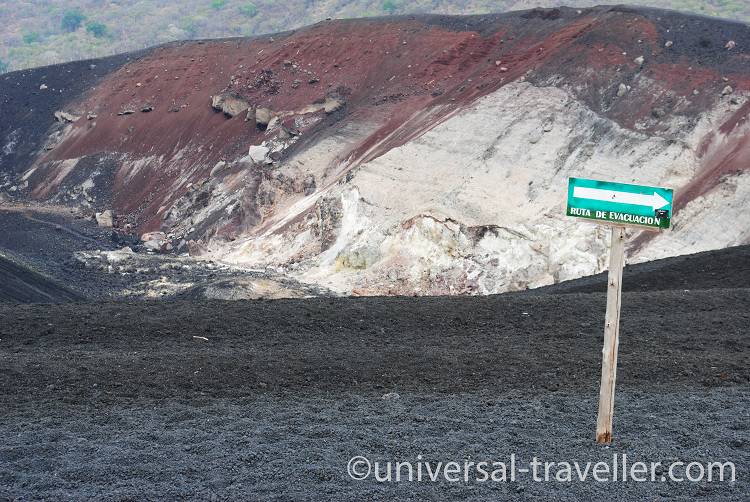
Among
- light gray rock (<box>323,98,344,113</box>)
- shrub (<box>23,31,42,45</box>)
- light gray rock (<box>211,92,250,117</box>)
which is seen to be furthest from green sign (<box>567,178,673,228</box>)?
shrub (<box>23,31,42,45</box>)

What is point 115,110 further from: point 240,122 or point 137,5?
point 137,5

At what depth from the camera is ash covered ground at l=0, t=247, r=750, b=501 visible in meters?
7.92

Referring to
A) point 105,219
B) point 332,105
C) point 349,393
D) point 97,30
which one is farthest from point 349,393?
point 97,30

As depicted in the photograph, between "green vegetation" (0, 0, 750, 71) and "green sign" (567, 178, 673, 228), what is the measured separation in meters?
96.7

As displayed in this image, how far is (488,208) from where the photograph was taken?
92.1ft

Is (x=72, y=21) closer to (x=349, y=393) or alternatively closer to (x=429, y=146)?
(x=429, y=146)

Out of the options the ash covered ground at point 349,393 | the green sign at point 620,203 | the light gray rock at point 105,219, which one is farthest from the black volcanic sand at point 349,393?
the light gray rock at point 105,219

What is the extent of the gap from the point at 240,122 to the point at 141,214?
6135 mm

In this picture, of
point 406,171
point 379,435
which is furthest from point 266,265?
point 379,435

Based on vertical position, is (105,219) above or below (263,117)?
below

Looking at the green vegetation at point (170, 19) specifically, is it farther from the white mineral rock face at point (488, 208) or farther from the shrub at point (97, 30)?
the white mineral rock face at point (488, 208)

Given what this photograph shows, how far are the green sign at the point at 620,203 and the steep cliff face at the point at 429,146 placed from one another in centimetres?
1808

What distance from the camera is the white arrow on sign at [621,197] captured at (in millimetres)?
8109

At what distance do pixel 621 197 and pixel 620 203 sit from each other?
0.05 meters
